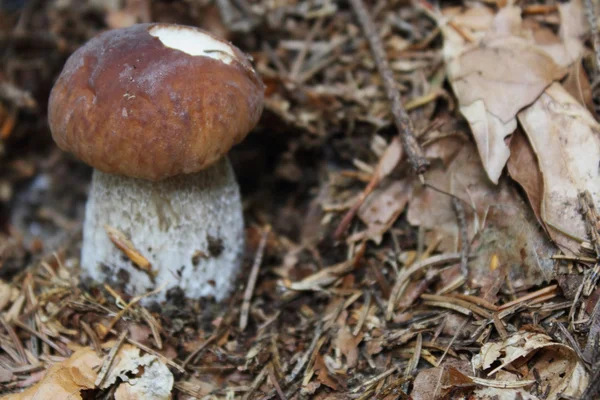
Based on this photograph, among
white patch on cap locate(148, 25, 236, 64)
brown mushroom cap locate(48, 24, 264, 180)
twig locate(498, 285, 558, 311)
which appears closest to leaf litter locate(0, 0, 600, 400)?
twig locate(498, 285, 558, 311)

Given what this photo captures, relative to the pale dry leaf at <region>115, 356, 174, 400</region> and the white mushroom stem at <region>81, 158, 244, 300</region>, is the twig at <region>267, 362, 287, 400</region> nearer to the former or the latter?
the pale dry leaf at <region>115, 356, 174, 400</region>

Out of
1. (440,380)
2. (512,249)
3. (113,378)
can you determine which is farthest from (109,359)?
(512,249)

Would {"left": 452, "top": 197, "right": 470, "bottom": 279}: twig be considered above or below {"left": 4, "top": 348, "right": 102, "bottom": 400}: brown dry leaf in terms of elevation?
above

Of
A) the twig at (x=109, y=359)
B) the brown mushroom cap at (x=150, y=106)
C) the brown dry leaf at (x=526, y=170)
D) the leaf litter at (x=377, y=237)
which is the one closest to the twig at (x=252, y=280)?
the leaf litter at (x=377, y=237)

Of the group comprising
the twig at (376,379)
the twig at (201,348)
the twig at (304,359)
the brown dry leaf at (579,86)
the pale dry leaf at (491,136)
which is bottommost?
the twig at (201,348)

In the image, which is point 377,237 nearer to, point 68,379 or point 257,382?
point 257,382

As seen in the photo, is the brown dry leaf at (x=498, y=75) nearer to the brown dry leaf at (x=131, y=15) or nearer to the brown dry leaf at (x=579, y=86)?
the brown dry leaf at (x=579, y=86)

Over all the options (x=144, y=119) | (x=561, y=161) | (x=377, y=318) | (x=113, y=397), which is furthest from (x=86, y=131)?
(x=561, y=161)

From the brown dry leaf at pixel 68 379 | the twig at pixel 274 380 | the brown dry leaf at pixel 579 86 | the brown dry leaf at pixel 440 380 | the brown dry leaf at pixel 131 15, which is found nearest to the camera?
the brown dry leaf at pixel 440 380
